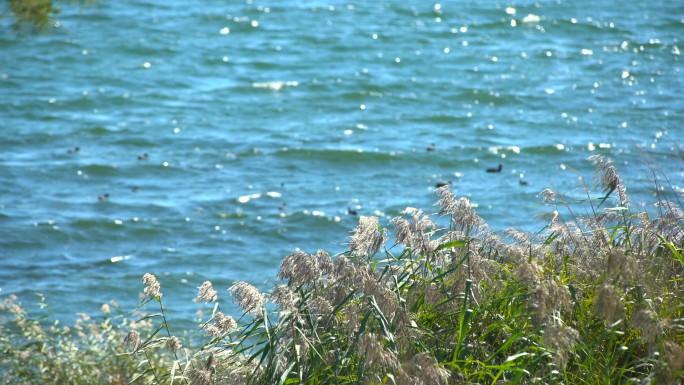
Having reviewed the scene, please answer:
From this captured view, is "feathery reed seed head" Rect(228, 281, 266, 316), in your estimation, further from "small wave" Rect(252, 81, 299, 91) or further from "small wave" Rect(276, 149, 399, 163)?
"small wave" Rect(252, 81, 299, 91)

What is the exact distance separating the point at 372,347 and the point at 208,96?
42.6ft

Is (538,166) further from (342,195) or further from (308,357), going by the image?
(308,357)

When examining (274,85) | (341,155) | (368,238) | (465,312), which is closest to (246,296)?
(368,238)

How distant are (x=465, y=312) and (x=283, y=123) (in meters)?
10.9

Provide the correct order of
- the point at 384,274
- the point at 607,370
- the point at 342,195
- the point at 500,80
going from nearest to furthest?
the point at 607,370 → the point at 384,274 → the point at 342,195 → the point at 500,80

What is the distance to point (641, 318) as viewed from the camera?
3.17m

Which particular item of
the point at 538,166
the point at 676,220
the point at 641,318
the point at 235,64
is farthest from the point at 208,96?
the point at 641,318

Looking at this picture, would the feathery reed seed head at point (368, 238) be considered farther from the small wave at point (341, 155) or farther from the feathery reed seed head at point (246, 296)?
the small wave at point (341, 155)

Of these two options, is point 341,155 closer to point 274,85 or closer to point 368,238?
point 274,85

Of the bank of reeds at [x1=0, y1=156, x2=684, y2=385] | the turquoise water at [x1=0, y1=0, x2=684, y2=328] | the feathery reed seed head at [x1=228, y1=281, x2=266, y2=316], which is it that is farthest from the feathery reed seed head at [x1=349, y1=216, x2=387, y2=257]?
the turquoise water at [x1=0, y1=0, x2=684, y2=328]

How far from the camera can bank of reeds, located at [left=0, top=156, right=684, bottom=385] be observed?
3381mm

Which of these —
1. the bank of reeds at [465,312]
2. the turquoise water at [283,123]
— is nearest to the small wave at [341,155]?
the turquoise water at [283,123]

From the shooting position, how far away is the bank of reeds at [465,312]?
3.38 meters

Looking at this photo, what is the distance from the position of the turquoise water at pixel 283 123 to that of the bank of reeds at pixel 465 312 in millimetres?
2261
